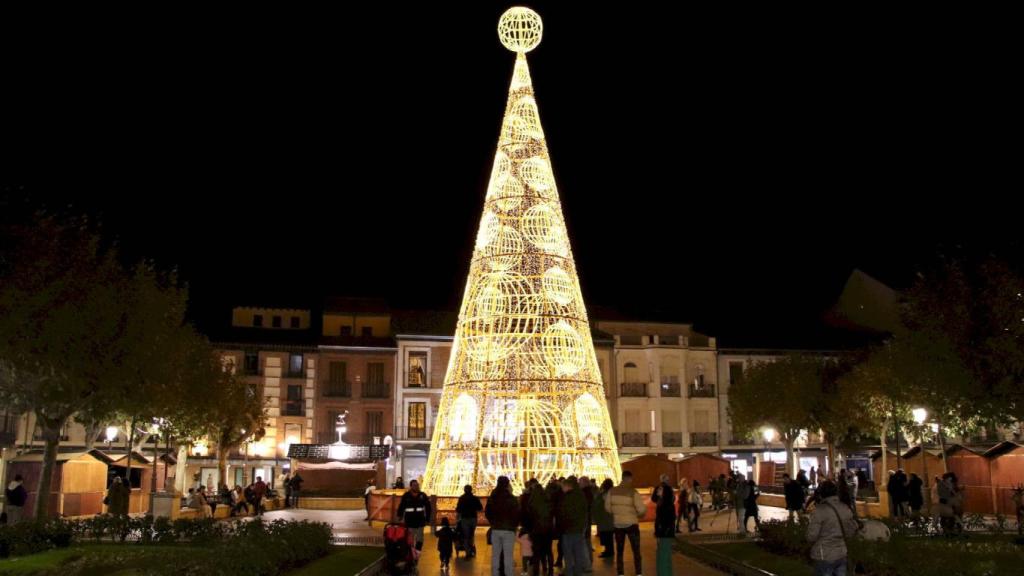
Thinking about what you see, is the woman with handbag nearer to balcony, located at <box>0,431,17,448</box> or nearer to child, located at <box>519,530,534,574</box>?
child, located at <box>519,530,534,574</box>

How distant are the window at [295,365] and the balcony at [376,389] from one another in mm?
3868

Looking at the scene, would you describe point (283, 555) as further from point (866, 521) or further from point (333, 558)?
point (866, 521)

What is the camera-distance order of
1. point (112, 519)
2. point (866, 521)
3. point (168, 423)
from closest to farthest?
1. point (866, 521)
2. point (112, 519)
3. point (168, 423)

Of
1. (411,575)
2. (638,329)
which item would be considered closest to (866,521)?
(411,575)

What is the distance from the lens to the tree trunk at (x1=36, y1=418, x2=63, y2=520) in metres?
21.6

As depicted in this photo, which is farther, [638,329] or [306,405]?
[638,329]

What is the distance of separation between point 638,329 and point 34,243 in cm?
4555

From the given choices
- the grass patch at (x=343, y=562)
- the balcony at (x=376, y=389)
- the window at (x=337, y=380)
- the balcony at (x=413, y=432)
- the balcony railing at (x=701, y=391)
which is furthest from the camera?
the balcony railing at (x=701, y=391)

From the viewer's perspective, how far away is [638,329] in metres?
63.9

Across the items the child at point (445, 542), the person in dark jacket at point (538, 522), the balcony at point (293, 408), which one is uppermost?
the balcony at point (293, 408)

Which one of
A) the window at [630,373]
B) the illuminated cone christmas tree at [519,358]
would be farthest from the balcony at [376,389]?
the illuminated cone christmas tree at [519,358]

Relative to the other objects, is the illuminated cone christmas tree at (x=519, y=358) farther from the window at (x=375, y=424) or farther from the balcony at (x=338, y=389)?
the balcony at (x=338, y=389)

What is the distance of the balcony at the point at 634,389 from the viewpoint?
61.3m

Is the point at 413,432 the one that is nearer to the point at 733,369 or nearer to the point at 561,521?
the point at 733,369
